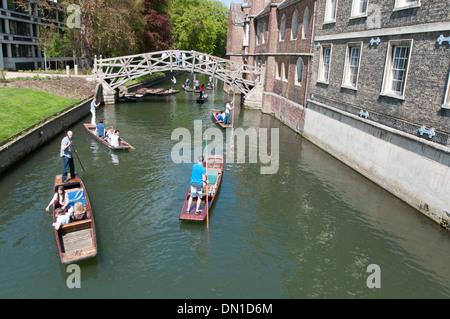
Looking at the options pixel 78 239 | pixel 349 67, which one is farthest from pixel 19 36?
pixel 78 239

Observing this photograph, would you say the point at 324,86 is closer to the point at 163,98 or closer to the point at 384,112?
the point at 384,112

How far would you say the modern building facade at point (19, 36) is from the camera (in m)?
40.1

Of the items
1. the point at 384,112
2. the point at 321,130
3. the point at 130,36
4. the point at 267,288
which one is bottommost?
the point at 267,288

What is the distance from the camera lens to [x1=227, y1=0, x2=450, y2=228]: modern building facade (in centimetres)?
1051

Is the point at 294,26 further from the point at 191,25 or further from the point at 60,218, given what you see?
the point at 191,25

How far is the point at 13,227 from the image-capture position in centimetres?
999

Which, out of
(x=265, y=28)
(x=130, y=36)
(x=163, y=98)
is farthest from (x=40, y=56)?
(x=265, y=28)

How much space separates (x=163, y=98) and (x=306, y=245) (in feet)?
91.4

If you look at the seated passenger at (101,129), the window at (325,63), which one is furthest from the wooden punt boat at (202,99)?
the window at (325,63)

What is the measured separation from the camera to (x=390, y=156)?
1261 cm

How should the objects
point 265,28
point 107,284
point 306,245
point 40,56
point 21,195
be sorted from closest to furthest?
point 107,284, point 306,245, point 21,195, point 265,28, point 40,56

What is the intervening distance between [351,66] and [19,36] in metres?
41.9

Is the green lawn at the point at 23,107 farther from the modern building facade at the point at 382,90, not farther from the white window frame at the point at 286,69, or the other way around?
the white window frame at the point at 286,69

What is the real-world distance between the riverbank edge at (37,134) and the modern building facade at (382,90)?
13.9 m
